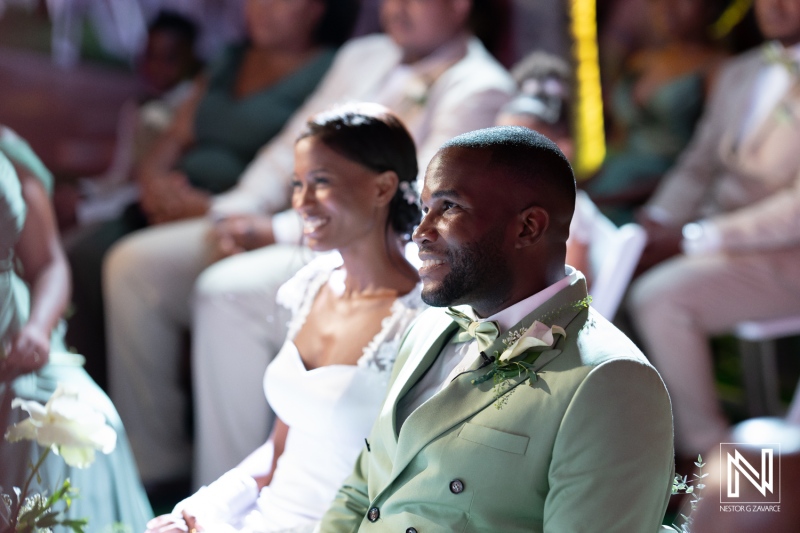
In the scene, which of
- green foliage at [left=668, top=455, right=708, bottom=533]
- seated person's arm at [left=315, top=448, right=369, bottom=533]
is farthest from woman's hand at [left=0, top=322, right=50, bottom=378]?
green foliage at [left=668, top=455, right=708, bottom=533]

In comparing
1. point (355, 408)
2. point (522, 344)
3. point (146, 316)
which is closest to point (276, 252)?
point (146, 316)

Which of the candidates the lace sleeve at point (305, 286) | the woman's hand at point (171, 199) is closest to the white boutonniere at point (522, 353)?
the lace sleeve at point (305, 286)

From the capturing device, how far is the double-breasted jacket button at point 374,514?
1.48 meters

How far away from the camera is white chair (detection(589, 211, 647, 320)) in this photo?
2906 millimetres

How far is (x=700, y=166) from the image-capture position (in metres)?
3.61

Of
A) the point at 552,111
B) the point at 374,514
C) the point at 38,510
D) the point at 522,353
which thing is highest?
the point at 552,111

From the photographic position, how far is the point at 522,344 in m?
1.35

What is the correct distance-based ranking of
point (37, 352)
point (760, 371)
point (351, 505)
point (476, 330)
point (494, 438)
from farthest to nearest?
point (760, 371) → point (37, 352) → point (351, 505) → point (476, 330) → point (494, 438)

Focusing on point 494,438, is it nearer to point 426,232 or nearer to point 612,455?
point 612,455

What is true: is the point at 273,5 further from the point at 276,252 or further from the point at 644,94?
the point at 644,94

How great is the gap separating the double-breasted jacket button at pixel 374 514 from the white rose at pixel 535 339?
13.9 inches

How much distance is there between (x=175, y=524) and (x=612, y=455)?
2.87 feet

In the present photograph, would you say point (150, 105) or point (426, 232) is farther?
point (150, 105)

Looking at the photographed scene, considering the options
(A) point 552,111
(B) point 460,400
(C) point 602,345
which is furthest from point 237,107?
(C) point 602,345
